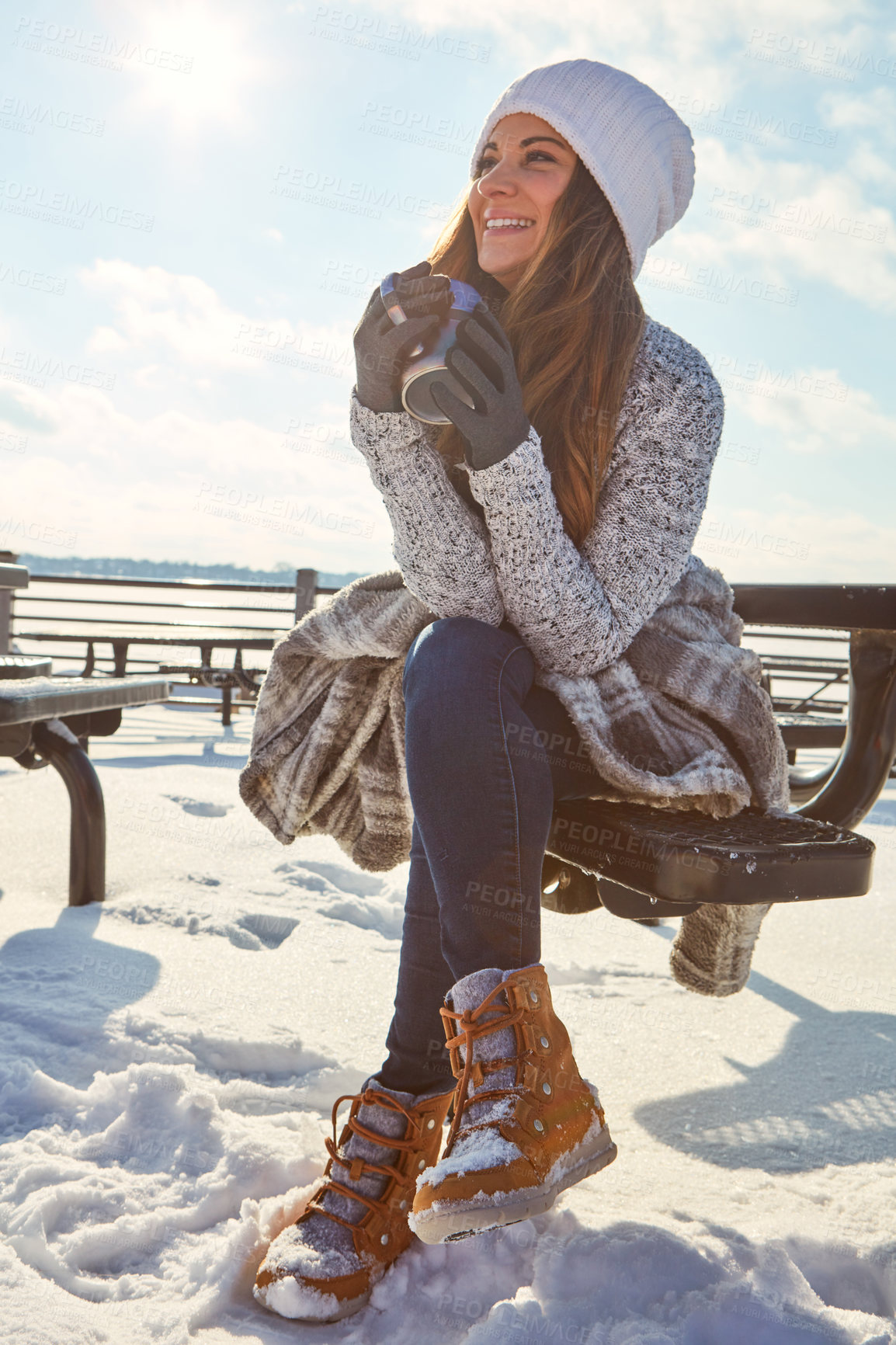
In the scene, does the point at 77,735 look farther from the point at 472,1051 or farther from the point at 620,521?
the point at 472,1051

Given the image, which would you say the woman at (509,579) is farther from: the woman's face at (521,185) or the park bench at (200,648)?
the park bench at (200,648)

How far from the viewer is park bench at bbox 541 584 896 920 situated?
107 centimetres

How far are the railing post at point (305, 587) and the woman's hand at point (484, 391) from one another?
5706 mm

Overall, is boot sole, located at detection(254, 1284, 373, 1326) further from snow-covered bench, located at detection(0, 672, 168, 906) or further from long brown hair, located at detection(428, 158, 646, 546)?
snow-covered bench, located at detection(0, 672, 168, 906)

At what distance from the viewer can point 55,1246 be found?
109cm

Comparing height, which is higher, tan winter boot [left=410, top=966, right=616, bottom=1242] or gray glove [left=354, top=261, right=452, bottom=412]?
gray glove [left=354, top=261, right=452, bottom=412]

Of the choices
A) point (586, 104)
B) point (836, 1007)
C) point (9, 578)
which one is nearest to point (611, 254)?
point (586, 104)

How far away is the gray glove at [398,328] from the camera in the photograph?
1210 millimetres

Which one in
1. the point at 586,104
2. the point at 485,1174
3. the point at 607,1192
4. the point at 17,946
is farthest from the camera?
the point at 17,946

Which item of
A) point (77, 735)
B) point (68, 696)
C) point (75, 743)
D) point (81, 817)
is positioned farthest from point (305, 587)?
point (68, 696)

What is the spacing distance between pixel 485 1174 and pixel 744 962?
0.83 metres

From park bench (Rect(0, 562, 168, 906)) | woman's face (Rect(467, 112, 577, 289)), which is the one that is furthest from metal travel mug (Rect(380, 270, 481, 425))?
park bench (Rect(0, 562, 168, 906))

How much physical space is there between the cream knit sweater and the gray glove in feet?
0.22

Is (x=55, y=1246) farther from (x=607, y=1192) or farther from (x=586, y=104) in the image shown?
(x=586, y=104)
